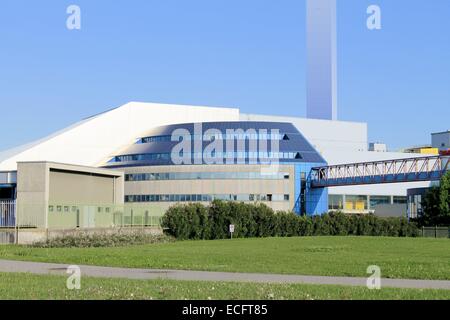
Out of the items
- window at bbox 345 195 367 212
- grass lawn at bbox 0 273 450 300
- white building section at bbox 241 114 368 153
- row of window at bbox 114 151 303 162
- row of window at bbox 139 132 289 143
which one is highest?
white building section at bbox 241 114 368 153

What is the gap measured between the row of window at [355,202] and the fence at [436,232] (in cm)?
5472

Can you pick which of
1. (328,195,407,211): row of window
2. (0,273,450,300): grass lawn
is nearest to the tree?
(328,195,407,211): row of window

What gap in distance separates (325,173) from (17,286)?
91748mm

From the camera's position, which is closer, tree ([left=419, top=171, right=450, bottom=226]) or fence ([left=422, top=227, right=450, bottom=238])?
fence ([left=422, top=227, right=450, bottom=238])

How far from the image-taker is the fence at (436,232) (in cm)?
6906

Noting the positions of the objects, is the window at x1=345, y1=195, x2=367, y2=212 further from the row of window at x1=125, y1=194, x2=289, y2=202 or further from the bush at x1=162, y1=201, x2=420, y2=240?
the bush at x1=162, y1=201, x2=420, y2=240

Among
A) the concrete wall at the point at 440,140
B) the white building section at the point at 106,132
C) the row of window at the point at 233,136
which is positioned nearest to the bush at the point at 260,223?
the row of window at the point at 233,136

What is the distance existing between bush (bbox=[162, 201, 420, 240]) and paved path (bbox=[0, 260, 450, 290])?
1313 inches

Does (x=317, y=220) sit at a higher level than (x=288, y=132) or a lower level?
lower

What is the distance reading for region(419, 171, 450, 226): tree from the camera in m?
79.2
